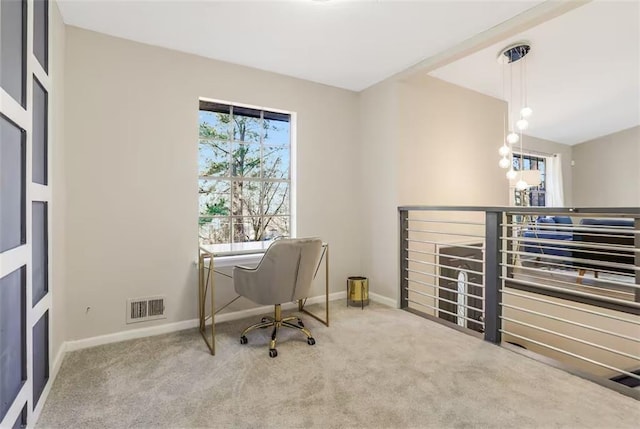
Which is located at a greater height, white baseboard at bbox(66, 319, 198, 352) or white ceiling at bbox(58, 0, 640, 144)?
white ceiling at bbox(58, 0, 640, 144)

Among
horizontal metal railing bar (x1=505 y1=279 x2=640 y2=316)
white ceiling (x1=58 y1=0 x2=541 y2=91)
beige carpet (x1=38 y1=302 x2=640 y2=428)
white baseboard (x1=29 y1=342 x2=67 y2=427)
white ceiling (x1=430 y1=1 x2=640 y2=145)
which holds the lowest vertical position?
beige carpet (x1=38 y1=302 x2=640 y2=428)

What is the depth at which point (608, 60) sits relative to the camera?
382 cm

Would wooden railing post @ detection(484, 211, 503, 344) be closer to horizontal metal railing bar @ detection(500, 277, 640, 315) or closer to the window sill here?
horizontal metal railing bar @ detection(500, 277, 640, 315)

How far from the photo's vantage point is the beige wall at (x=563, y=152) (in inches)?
271

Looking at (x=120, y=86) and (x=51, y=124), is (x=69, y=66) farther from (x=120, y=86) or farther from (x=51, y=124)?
(x=51, y=124)

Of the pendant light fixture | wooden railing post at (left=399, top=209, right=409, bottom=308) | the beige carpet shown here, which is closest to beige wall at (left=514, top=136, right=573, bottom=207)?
the pendant light fixture

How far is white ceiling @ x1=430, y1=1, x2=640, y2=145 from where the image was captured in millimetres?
3036

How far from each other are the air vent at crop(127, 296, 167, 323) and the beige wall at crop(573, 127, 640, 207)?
8835 millimetres

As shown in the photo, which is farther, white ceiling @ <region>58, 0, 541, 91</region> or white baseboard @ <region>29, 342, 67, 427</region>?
white ceiling @ <region>58, 0, 541, 91</region>

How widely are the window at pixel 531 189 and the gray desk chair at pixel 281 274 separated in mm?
5151

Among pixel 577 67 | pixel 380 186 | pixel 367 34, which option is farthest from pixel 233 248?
pixel 577 67

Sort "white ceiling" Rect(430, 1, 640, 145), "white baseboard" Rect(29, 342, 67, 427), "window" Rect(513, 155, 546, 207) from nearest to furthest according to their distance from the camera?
"white baseboard" Rect(29, 342, 67, 427) < "white ceiling" Rect(430, 1, 640, 145) < "window" Rect(513, 155, 546, 207)

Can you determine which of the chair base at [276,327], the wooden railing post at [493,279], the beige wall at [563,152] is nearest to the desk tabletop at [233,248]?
the chair base at [276,327]

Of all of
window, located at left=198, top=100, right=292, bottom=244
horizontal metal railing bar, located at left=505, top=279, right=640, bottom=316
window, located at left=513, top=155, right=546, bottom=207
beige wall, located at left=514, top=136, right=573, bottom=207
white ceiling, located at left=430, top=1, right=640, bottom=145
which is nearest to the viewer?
horizontal metal railing bar, located at left=505, top=279, right=640, bottom=316
